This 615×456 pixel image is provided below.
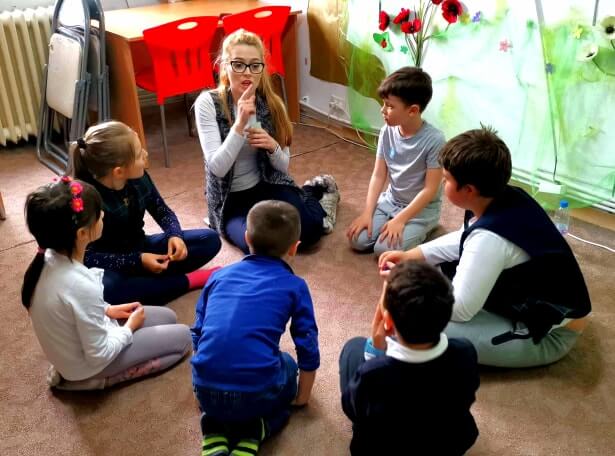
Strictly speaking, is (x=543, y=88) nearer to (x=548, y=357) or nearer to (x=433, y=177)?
(x=433, y=177)

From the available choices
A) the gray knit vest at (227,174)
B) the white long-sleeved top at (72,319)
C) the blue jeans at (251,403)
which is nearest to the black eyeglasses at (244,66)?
the gray knit vest at (227,174)

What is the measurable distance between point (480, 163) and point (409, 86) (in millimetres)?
622

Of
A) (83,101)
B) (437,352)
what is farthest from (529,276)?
(83,101)

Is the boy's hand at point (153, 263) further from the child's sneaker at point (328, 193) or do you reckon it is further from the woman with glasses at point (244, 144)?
the child's sneaker at point (328, 193)

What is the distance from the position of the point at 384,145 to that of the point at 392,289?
130 centimetres

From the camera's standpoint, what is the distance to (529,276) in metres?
1.60

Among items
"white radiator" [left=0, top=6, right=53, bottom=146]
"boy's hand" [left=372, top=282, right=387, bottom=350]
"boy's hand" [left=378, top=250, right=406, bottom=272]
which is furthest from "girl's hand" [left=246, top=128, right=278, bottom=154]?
"white radiator" [left=0, top=6, right=53, bottom=146]

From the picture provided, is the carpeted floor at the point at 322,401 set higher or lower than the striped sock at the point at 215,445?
lower

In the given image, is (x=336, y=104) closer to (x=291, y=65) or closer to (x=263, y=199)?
(x=291, y=65)

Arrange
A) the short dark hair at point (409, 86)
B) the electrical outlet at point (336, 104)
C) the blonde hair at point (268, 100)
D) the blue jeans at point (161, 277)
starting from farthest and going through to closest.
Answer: the electrical outlet at point (336, 104) → the blonde hair at point (268, 100) → the short dark hair at point (409, 86) → the blue jeans at point (161, 277)

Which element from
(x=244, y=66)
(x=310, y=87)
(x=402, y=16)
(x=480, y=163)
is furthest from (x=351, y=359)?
(x=310, y=87)

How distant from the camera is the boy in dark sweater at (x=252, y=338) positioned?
1339mm

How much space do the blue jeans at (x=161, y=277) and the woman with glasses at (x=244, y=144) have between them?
183 mm

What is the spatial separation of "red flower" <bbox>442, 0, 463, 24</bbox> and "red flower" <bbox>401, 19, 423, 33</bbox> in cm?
16
